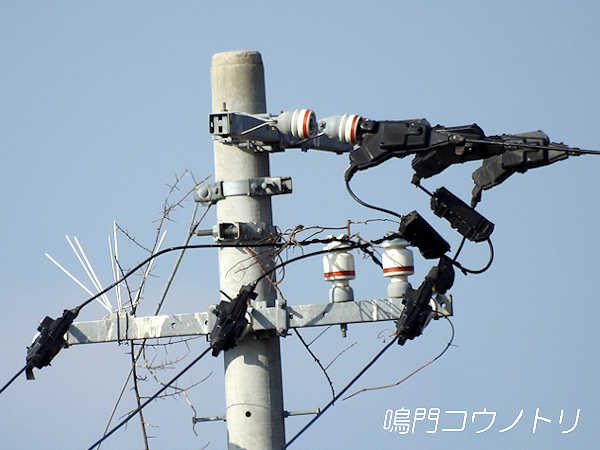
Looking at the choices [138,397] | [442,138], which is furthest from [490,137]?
[138,397]

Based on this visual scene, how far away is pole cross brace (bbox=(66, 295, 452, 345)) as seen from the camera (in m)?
13.0

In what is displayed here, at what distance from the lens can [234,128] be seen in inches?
514

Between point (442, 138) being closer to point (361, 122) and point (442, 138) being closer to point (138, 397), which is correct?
point (361, 122)

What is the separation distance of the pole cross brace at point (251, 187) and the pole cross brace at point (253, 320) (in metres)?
0.97

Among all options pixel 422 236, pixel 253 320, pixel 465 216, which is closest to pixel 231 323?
pixel 253 320

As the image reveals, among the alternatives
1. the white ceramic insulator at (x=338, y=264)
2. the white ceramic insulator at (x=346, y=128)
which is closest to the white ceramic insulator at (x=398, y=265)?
the white ceramic insulator at (x=338, y=264)

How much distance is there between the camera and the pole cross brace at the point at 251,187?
1362cm

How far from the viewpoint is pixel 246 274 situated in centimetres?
1368

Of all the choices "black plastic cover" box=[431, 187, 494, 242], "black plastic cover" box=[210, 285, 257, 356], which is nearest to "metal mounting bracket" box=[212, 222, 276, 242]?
"black plastic cover" box=[210, 285, 257, 356]

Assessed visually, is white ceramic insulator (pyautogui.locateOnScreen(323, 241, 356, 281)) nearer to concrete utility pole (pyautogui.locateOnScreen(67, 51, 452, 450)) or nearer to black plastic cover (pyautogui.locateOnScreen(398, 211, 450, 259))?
concrete utility pole (pyautogui.locateOnScreen(67, 51, 452, 450))

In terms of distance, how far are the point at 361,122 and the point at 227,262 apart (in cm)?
297

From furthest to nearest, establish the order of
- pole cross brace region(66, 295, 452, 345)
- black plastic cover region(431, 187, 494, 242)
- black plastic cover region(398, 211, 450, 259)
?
pole cross brace region(66, 295, 452, 345) < black plastic cover region(398, 211, 450, 259) < black plastic cover region(431, 187, 494, 242)

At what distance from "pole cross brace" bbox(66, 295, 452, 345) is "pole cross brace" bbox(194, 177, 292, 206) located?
969 mm

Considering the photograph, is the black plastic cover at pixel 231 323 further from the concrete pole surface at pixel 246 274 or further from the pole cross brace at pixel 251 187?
the pole cross brace at pixel 251 187
